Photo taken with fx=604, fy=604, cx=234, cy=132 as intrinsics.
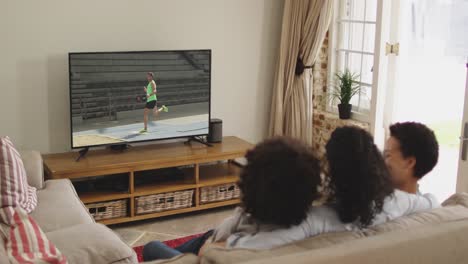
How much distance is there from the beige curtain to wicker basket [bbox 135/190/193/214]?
1.11 meters

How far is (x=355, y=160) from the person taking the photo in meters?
1.90

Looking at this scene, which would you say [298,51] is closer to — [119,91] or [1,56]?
[119,91]

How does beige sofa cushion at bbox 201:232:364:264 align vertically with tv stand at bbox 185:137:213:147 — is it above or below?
above

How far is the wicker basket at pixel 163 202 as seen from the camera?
4336mm

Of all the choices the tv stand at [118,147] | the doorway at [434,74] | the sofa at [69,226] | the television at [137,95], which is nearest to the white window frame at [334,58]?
the doorway at [434,74]

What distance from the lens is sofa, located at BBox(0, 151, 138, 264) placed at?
2768 millimetres

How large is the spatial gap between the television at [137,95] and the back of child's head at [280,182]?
2619 millimetres

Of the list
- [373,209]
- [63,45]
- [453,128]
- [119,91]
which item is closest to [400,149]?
[373,209]

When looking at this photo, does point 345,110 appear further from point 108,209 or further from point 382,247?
point 382,247

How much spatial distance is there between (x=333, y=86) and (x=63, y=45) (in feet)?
7.43

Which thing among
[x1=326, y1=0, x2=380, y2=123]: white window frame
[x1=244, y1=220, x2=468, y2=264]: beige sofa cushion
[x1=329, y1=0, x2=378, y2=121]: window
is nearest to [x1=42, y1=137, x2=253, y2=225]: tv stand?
[x1=326, y1=0, x2=380, y2=123]: white window frame

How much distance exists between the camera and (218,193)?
15.2 ft

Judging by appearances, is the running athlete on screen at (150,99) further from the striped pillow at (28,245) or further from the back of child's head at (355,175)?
the back of child's head at (355,175)

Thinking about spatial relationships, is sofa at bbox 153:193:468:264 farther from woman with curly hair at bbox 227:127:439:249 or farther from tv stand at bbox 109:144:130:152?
tv stand at bbox 109:144:130:152
